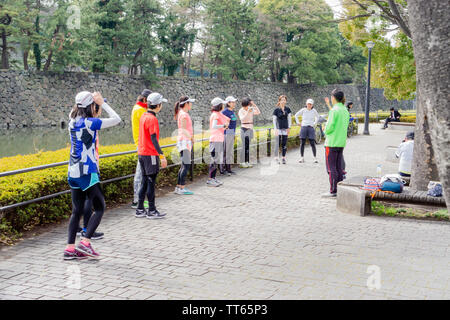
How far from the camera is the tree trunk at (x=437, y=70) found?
2645 millimetres

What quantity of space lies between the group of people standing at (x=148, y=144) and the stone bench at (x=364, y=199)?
0.93 metres

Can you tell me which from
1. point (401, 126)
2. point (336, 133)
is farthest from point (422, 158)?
point (401, 126)

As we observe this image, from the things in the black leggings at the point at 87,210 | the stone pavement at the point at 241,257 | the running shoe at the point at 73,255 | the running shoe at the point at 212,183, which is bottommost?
the stone pavement at the point at 241,257

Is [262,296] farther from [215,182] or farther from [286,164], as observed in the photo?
[286,164]

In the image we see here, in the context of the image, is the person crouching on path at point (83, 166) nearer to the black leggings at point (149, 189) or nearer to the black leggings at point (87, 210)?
the black leggings at point (87, 210)

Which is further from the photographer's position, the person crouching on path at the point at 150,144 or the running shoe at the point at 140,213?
the running shoe at the point at 140,213

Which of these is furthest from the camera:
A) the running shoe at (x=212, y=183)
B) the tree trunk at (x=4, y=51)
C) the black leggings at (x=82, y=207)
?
the tree trunk at (x=4, y=51)

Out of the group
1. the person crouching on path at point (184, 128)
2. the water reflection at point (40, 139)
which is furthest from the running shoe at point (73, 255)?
the water reflection at point (40, 139)

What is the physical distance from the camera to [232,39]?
42031 millimetres

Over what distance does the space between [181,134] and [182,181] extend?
91cm

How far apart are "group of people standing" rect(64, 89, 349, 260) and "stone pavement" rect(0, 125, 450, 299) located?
0.39m

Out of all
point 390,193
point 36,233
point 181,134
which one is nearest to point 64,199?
point 36,233

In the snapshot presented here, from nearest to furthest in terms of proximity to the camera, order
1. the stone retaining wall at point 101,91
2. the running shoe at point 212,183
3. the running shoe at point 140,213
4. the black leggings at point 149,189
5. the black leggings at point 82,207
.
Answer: the black leggings at point 82,207 → the black leggings at point 149,189 → the running shoe at point 140,213 → the running shoe at point 212,183 → the stone retaining wall at point 101,91

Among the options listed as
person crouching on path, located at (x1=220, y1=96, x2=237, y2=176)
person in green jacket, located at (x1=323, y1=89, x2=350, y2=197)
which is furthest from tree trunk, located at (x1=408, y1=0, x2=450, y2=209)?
person crouching on path, located at (x1=220, y1=96, x2=237, y2=176)
